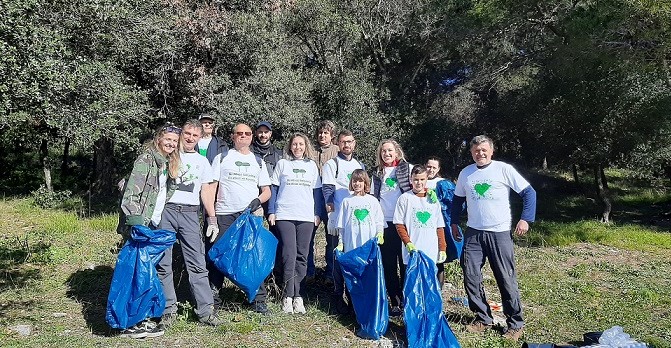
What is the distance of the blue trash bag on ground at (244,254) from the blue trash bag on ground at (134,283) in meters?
0.63

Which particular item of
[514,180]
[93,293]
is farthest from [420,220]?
[93,293]

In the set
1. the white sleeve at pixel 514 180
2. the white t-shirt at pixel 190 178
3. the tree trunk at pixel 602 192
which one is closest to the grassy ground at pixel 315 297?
the white t-shirt at pixel 190 178

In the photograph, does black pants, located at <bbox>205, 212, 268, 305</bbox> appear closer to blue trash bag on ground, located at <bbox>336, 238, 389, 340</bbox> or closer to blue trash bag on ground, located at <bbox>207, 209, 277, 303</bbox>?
blue trash bag on ground, located at <bbox>207, 209, 277, 303</bbox>

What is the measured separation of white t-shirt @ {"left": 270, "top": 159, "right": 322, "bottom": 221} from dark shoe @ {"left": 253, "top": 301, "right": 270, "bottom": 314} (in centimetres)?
78

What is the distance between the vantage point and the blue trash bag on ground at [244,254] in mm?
4625

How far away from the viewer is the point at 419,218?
14.9 ft

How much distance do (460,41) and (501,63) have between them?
5.24 feet

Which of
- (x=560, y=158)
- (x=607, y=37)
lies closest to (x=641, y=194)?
(x=560, y=158)

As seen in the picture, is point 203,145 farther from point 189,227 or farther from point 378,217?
point 378,217

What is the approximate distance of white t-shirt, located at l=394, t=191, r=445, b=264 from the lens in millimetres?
4531

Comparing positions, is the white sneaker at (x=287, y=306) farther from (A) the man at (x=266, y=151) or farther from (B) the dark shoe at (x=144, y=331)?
(B) the dark shoe at (x=144, y=331)

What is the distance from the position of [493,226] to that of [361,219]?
3.56 feet

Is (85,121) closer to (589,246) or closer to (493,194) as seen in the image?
(493,194)

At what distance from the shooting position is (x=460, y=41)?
14508 mm
